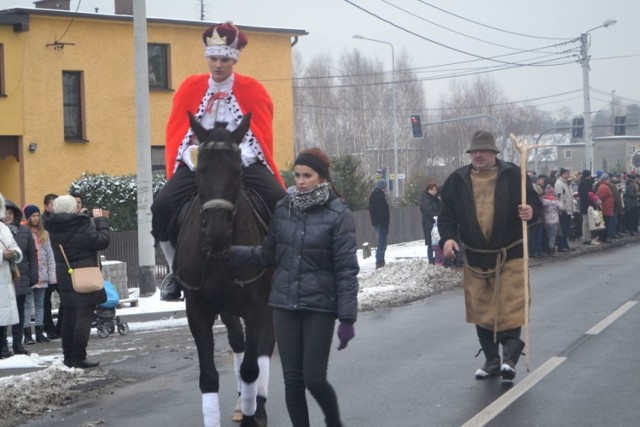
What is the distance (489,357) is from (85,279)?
4584 mm

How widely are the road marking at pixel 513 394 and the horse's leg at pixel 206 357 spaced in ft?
5.78

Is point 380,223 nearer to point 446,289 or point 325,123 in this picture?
point 446,289

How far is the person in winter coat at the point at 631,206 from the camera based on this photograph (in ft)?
110

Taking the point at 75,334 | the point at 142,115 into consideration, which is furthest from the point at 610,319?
the point at 142,115

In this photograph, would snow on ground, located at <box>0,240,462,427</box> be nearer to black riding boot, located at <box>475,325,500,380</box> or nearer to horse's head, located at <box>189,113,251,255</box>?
horse's head, located at <box>189,113,251,255</box>

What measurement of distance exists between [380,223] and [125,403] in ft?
49.9

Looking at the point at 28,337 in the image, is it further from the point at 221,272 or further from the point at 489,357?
the point at 221,272

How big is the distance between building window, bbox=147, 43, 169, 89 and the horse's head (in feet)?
85.6

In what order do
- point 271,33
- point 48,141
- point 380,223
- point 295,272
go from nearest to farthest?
point 295,272 < point 380,223 < point 48,141 < point 271,33

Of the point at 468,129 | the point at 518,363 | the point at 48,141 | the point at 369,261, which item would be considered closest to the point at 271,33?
the point at 48,141

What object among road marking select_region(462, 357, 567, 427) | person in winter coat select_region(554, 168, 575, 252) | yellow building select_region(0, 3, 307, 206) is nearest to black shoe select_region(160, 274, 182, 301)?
road marking select_region(462, 357, 567, 427)

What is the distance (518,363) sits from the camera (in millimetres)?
10188

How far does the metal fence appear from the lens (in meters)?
21.7

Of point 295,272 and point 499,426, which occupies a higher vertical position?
point 295,272
